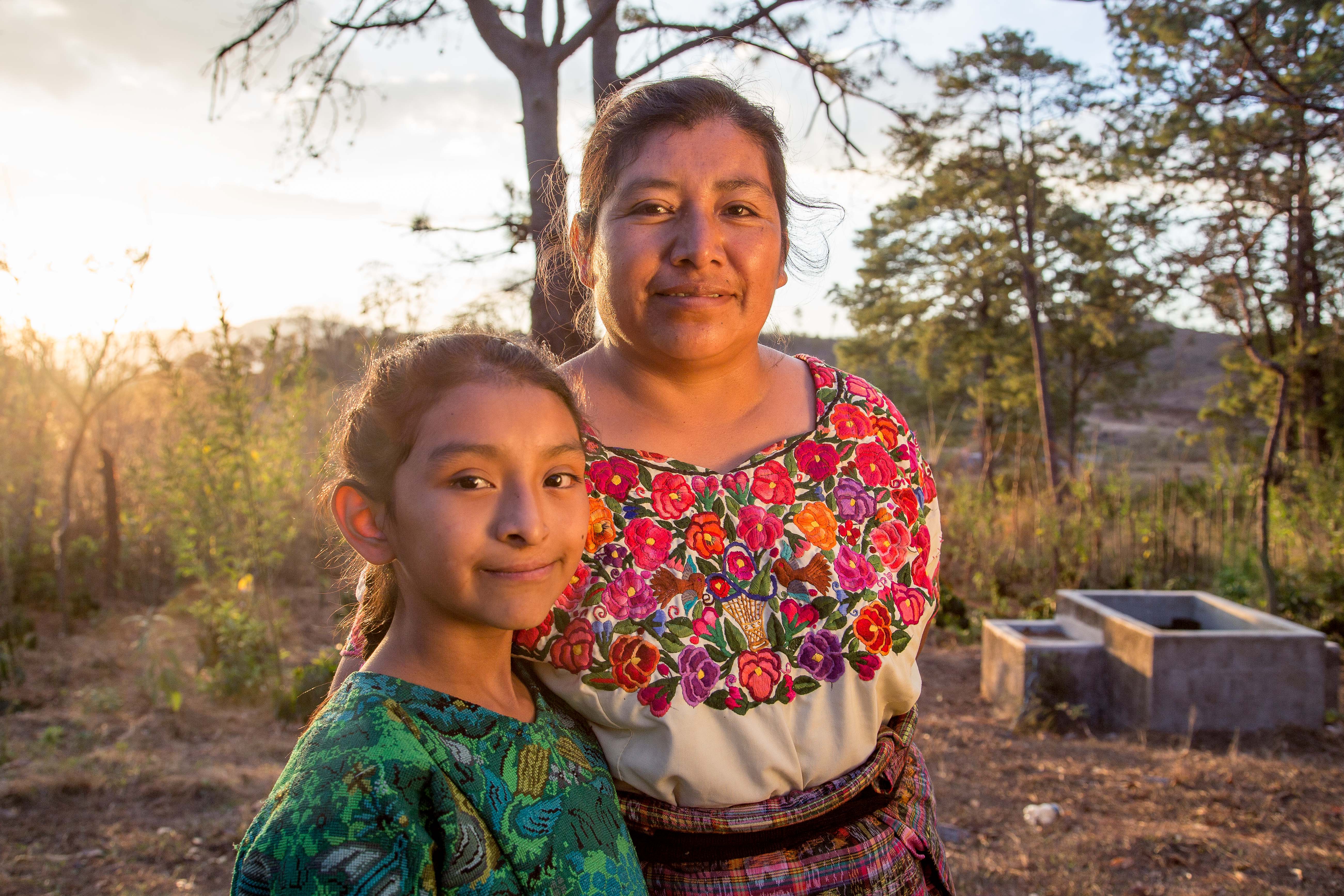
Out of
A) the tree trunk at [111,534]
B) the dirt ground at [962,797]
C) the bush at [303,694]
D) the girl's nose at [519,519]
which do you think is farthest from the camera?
the tree trunk at [111,534]

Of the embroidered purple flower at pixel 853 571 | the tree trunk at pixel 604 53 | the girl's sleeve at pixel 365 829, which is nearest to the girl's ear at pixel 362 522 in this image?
the girl's sleeve at pixel 365 829

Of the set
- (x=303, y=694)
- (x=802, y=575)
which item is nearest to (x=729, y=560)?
(x=802, y=575)

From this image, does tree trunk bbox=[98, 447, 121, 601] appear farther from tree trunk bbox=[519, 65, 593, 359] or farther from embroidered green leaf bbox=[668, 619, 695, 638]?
embroidered green leaf bbox=[668, 619, 695, 638]

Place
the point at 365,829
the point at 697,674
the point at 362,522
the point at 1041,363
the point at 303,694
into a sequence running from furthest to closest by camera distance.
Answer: the point at 1041,363 → the point at 303,694 → the point at 697,674 → the point at 362,522 → the point at 365,829

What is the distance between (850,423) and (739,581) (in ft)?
1.39

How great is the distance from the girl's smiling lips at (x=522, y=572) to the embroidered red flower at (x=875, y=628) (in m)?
0.57

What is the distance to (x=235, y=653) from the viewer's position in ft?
16.6

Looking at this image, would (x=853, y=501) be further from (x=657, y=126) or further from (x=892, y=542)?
(x=657, y=126)

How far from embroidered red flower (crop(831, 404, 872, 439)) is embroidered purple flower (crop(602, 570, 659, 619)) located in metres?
0.50

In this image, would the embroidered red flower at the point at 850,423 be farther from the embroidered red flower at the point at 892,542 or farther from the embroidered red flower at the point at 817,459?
the embroidered red flower at the point at 892,542

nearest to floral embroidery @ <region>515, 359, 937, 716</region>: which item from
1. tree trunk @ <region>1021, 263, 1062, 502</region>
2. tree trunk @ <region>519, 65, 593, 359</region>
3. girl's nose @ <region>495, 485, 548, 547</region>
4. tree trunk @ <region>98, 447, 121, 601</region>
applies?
girl's nose @ <region>495, 485, 548, 547</region>

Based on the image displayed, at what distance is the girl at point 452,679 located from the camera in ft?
3.41

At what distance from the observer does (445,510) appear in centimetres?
124

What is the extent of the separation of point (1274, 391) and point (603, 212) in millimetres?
19400
